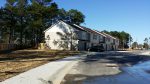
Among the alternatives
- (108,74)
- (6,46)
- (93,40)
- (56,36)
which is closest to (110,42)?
(93,40)

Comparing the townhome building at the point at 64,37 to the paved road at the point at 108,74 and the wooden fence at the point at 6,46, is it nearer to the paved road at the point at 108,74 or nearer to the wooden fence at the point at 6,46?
the wooden fence at the point at 6,46

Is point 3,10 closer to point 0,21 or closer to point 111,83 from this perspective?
point 0,21

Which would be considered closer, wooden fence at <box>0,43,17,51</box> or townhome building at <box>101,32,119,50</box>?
wooden fence at <box>0,43,17,51</box>

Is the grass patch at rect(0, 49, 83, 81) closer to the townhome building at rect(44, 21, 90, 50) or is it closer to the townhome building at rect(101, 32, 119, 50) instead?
the townhome building at rect(44, 21, 90, 50)

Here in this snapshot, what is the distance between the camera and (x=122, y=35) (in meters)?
183

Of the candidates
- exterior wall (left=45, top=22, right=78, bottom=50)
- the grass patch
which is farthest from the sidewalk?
exterior wall (left=45, top=22, right=78, bottom=50)

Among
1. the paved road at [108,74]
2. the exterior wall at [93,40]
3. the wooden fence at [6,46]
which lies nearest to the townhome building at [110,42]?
the exterior wall at [93,40]

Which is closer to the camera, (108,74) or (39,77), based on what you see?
(39,77)

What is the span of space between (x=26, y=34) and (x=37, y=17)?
14161mm

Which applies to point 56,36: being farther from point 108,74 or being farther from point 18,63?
point 108,74

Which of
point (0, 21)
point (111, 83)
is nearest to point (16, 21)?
point (0, 21)

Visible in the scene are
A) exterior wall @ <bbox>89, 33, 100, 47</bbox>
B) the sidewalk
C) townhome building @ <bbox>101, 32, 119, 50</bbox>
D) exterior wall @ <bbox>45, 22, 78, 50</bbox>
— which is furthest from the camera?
townhome building @ <bbox>101, 32, 119, 50</bbox>

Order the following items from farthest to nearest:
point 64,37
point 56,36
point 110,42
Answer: point 110,42 < point 56,36 < point 64,37

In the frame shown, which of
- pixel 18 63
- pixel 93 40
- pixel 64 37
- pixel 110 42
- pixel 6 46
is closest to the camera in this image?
pixel 18 63
